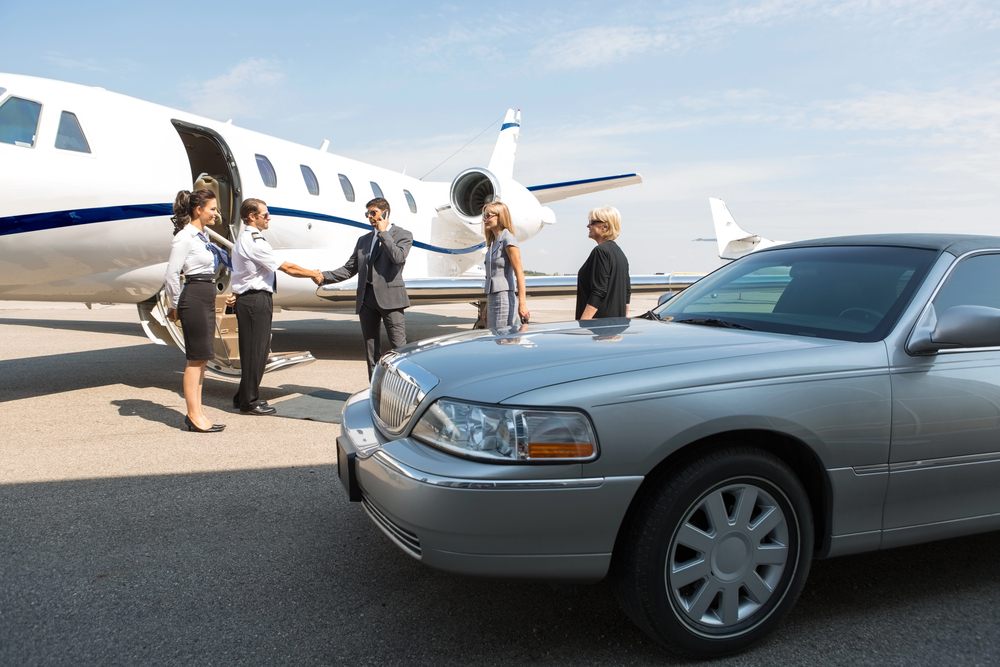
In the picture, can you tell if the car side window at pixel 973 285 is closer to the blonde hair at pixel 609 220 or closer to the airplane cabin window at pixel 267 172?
the blonde hair at pixel 609 220

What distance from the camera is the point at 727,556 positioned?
7.26ft

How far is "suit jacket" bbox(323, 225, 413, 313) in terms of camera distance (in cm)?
554

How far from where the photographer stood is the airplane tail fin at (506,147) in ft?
50.5

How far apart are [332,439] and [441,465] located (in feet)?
9.96

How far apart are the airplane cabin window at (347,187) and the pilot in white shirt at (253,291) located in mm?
4818

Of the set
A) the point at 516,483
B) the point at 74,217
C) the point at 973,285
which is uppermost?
the point at 74,217

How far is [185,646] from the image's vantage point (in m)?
2.28

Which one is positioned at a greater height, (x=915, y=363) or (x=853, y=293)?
(x=853, y=293)

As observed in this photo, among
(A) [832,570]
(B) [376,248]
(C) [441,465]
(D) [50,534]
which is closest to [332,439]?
(B) [376,248]

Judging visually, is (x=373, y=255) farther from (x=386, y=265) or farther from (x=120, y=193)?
(x=120, y=193)

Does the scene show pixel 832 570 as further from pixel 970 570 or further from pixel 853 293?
pixel 853 293

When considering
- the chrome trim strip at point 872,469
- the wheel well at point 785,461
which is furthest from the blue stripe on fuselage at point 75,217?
the chrome trim strip at point 872,469

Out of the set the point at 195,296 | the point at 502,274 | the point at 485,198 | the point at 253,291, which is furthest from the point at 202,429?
the point at 485,198

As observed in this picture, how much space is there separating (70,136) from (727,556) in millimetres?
6582
